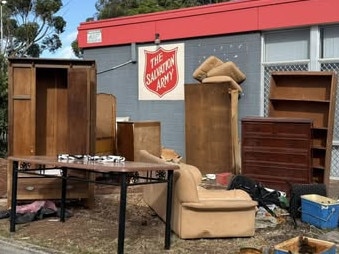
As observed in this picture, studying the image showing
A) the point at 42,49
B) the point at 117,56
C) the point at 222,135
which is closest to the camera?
the point at 222,135

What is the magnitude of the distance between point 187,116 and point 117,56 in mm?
3801

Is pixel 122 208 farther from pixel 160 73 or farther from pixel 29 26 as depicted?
pixel 29 26

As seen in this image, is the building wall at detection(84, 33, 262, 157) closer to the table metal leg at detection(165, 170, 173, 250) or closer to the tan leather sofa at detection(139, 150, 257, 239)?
the tan leather sofa at detection(139, 150, 257, 239)

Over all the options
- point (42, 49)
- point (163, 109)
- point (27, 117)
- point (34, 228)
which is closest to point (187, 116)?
point (163, 109)

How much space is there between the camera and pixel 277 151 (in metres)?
10.1

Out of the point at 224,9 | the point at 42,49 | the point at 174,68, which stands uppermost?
the point at 42,49

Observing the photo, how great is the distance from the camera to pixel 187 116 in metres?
13.2

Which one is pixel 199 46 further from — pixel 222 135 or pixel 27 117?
pixel 27 117

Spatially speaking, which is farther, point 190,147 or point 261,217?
point 190,147

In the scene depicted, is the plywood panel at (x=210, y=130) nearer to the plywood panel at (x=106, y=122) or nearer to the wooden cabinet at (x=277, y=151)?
the plywood panel at (x=106, y=122)

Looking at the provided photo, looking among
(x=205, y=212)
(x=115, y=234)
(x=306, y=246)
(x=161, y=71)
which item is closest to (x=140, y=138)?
(x=161, y=71)

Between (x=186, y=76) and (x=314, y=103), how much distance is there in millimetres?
4225

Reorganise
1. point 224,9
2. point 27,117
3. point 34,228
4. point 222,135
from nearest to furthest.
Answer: point 34,228, point 27,117, point 222,135, point 224,9

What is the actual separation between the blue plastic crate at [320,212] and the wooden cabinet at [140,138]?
491 centimetres
